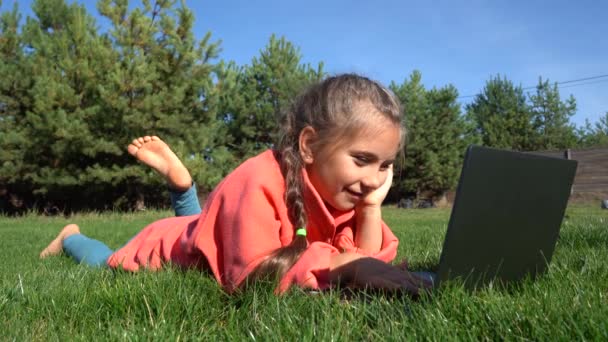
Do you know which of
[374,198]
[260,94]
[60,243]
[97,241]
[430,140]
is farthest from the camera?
[430,140]

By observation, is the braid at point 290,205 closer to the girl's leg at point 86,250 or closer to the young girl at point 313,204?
the young girl at point 313,204

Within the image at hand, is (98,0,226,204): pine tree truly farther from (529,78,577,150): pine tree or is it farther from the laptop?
(529,78,577,150): pine tree

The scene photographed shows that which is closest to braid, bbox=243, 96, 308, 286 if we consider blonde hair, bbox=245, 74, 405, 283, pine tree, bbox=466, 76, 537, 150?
blonde hair, bbox=245, 74, 405, 283

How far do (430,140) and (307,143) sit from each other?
26.0 metres

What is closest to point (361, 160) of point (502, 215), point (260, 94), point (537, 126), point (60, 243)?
point (502, 215)

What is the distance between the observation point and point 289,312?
1.64 meters

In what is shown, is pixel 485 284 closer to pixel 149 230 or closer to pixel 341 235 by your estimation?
pixel 341 235

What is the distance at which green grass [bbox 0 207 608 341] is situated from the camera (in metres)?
1.36

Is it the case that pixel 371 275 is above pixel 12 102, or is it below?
below

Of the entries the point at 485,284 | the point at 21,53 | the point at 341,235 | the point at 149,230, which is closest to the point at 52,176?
the point at 21,53

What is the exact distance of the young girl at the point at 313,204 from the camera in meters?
2.00

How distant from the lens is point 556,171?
1.82m

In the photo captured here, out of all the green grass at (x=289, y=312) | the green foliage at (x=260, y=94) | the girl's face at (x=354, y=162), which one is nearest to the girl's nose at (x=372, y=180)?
the girl's face at (x=354, y=162)

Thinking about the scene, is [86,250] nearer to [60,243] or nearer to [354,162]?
[60,243]
